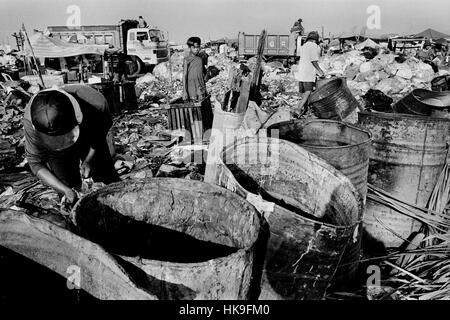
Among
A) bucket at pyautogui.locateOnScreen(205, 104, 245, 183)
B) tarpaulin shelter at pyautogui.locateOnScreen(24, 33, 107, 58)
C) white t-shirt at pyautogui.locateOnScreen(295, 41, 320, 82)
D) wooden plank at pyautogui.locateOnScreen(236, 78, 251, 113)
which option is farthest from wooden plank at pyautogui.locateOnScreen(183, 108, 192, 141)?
tarpaulin shelter at pyautogui.locateOnScreen(24, 33, 107, 58)

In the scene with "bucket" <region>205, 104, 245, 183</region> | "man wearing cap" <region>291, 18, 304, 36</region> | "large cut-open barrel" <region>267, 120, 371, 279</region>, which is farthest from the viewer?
"man wearing cap" <region>291, 18, 304, 36</region>

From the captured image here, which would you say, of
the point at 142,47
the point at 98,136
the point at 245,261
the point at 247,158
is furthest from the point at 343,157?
the point at 142,47

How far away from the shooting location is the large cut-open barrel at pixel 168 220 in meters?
1.88

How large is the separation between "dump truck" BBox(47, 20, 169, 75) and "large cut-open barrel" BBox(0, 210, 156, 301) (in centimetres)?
1957

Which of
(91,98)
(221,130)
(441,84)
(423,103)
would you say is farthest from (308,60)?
(91,98)

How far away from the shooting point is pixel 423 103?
3.94m

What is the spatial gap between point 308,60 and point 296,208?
18.1 ft

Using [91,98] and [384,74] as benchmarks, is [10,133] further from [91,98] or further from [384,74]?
[384,74]

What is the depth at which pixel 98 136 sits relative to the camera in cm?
374

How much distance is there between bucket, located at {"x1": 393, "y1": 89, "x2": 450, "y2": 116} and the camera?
3.95 metres

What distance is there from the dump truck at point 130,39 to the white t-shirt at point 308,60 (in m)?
14.3

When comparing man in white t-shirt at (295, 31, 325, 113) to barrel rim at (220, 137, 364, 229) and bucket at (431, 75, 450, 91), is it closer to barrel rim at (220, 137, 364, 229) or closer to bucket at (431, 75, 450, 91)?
bucket at (431, 75, 450, 91)
